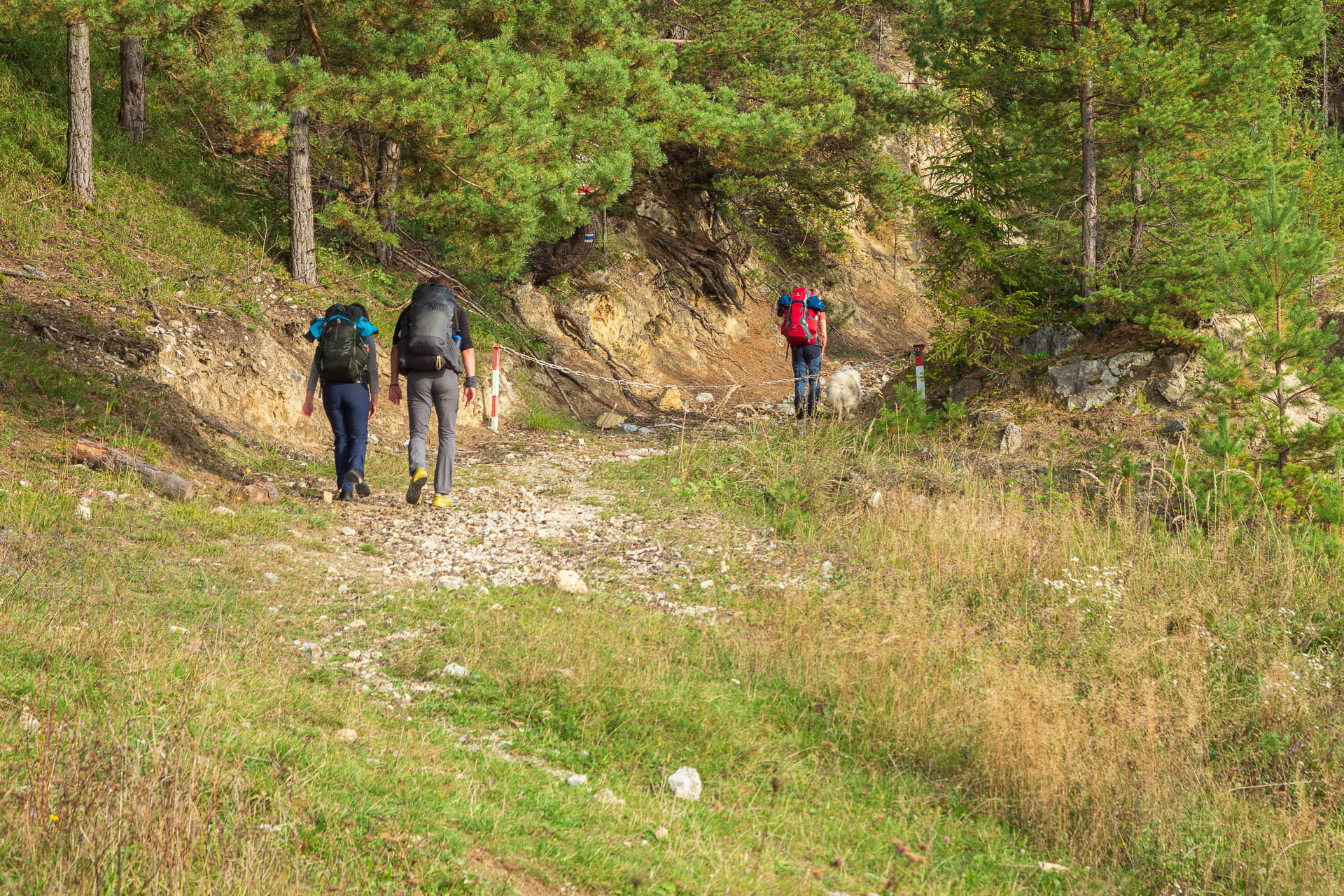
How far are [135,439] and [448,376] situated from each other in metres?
2.85

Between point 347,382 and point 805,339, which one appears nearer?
point 347,382

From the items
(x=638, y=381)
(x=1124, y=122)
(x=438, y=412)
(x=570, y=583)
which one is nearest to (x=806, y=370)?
(x=1124, y=122)

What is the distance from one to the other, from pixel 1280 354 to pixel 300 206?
1104cm

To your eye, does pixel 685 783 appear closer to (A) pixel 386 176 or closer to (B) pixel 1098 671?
(B) pixel 1098 671

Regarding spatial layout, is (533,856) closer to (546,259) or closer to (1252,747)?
(1252,747)

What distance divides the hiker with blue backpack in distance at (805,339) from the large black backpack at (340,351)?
6085 mm

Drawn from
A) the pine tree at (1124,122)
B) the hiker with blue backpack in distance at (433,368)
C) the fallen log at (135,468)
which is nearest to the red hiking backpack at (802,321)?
the pine tree at (1124,122)

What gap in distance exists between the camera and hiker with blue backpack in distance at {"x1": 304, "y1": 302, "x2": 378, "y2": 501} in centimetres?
889

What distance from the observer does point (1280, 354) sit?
7562 millimetres

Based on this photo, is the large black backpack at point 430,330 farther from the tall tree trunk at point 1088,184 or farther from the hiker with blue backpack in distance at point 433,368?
the tall tree trunk at point 1088,184

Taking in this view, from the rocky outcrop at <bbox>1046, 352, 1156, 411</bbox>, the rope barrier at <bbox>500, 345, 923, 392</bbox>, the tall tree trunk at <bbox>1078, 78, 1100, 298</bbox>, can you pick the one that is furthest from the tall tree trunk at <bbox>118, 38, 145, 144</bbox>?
the rocky outcrop at <bbox>1046, 352, 1156, 411</bbox>

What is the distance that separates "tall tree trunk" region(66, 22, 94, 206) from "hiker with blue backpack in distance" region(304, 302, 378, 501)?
16.2 feet

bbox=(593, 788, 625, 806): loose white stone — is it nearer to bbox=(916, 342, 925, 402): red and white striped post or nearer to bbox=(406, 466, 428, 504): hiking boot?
bbox=(406, 466, 428, 504): hiking boot

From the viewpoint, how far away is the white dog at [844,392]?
45.8ft
